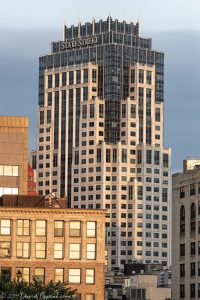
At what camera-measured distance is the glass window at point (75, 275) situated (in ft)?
552

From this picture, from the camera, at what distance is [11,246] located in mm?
168500

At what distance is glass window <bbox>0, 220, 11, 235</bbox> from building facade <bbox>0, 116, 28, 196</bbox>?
1557 cm

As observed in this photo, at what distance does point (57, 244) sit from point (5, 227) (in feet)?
24.8

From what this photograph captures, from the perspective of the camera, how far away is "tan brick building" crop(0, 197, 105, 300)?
168 meters

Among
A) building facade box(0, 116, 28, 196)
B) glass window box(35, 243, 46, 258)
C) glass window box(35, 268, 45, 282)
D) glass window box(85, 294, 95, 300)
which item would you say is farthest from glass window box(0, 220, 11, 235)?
building facade box(0, 116, 28, 196)

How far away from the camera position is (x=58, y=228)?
557 ft

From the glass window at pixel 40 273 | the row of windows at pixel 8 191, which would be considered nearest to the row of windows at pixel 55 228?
the glass window at pixel 40 273

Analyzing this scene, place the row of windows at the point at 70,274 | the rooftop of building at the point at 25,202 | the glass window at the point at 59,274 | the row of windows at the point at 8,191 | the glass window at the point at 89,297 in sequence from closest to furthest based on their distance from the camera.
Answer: the row of windows at the point at 70,274 < the glass window at the point at 89,297 < the glass window at the point at 59,274 < the rooftop of building at the point at 25,202 < the row of windows at the point at 8,191

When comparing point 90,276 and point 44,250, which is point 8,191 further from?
point 90,276

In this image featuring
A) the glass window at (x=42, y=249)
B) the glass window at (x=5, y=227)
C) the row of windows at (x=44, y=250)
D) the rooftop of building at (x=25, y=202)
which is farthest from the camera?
the rooftop of building at (x=25, y=202)

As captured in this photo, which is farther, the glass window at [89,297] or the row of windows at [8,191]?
the row of windows at [8,191]

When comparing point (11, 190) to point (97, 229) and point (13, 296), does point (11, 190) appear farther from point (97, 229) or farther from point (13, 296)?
point (13, 296)

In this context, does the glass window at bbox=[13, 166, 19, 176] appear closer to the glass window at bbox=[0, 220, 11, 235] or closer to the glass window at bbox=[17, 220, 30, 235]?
the glass window at bbox=[17, 220, 30, 235]

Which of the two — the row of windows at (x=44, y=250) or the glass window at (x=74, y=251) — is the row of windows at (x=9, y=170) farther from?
the glass window at (x=74, y=251)
